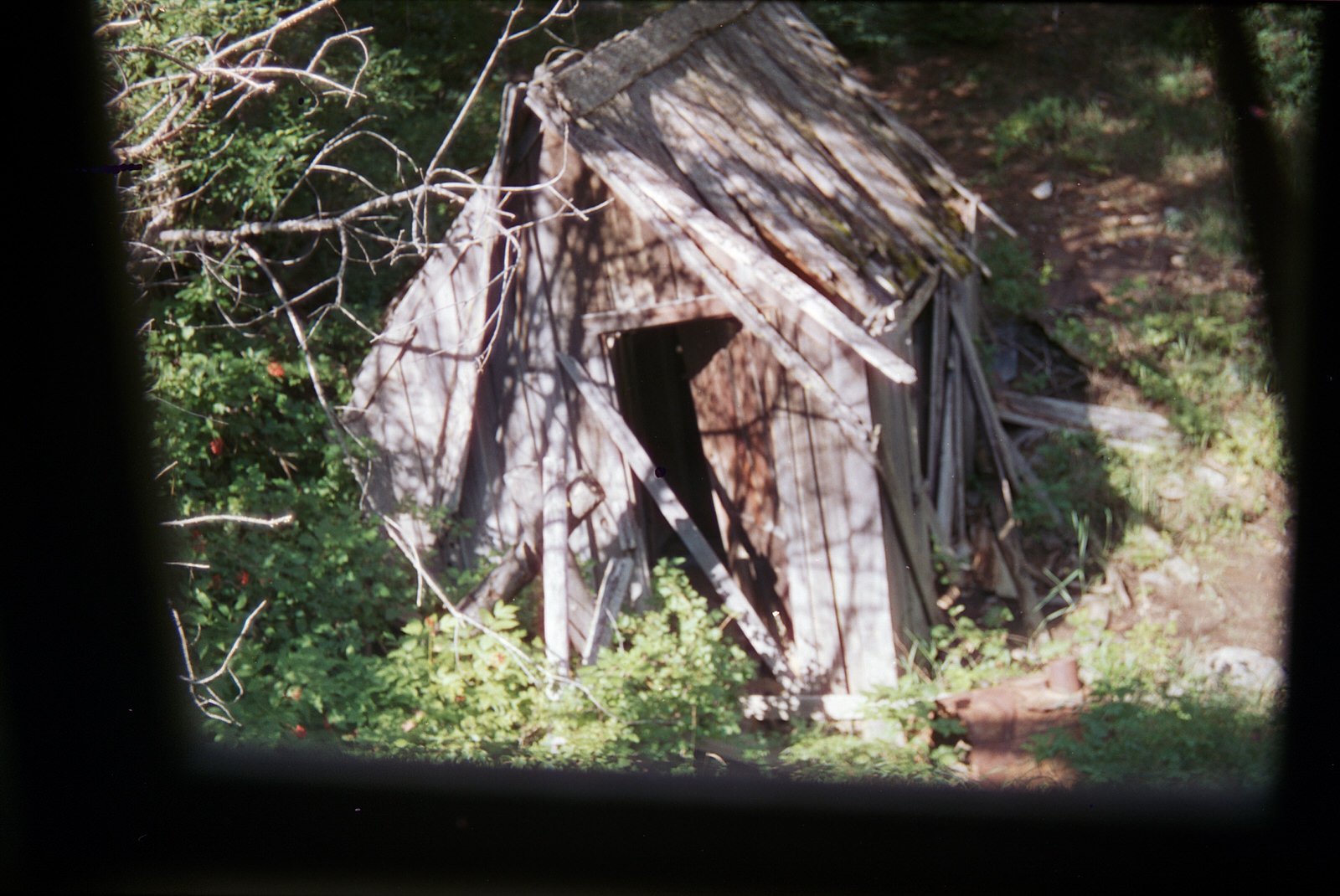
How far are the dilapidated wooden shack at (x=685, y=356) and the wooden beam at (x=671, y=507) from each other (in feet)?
0.03

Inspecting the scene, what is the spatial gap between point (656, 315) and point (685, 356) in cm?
72

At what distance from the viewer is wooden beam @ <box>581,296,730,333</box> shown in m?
4.80

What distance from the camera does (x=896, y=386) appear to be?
5824 mm

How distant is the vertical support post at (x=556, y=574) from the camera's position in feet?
13.9

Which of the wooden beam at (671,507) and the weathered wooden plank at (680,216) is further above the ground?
the weathered wooden plank at (680,216)

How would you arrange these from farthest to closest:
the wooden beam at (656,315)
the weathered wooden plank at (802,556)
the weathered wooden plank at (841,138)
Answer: the weathered wooden plank at (841,138) < the weathered wooden plank at (802,556) < the wooden beam at (656,315)

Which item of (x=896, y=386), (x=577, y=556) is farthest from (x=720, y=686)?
(x=896, y=386)

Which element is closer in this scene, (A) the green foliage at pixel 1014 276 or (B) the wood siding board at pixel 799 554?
(B) the wood siding board at pixel 799 554

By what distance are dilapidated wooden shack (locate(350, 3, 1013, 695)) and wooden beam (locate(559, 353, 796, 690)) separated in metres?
0.01

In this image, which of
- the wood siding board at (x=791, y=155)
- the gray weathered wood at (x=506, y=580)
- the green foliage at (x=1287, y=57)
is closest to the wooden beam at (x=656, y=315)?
the wood siding board at (x=791, y=155)

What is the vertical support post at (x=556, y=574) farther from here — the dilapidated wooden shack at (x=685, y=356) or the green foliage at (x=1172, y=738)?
the green foliage at (x=1172, y=738)

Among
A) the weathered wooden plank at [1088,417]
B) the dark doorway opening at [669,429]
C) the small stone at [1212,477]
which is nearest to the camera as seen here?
the dark doorway opening at [669,429]

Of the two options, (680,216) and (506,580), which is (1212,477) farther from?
(506,580)

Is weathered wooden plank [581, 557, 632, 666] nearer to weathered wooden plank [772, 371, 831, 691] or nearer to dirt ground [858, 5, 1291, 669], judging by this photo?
weathered wooden plank [772, 371, 831, 691]
